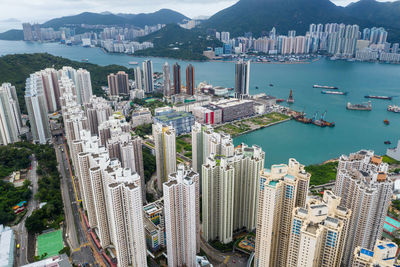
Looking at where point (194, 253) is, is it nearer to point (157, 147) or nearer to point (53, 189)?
point (157, 147)

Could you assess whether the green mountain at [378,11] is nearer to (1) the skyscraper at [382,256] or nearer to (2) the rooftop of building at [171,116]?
(2) the rooftop of building at [171,116]

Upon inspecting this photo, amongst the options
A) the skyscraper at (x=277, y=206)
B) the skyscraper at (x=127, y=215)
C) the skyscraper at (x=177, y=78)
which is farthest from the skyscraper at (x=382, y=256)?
the skyscraper at (x=177, y=78)

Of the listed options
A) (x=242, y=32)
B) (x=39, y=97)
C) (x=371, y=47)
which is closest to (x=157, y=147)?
(x=39, y=97)

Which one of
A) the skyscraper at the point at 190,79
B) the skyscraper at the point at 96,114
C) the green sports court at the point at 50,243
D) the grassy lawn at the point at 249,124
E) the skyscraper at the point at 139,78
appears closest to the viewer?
the green sports court at the point at 50,243

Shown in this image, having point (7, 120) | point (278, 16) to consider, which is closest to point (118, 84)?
point (7, 120)

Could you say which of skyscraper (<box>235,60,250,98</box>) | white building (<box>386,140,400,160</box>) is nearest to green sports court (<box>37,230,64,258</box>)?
white building (<box>386,140,400,160</box>)

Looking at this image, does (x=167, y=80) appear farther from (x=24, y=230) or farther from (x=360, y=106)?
(x=24, y=230)
